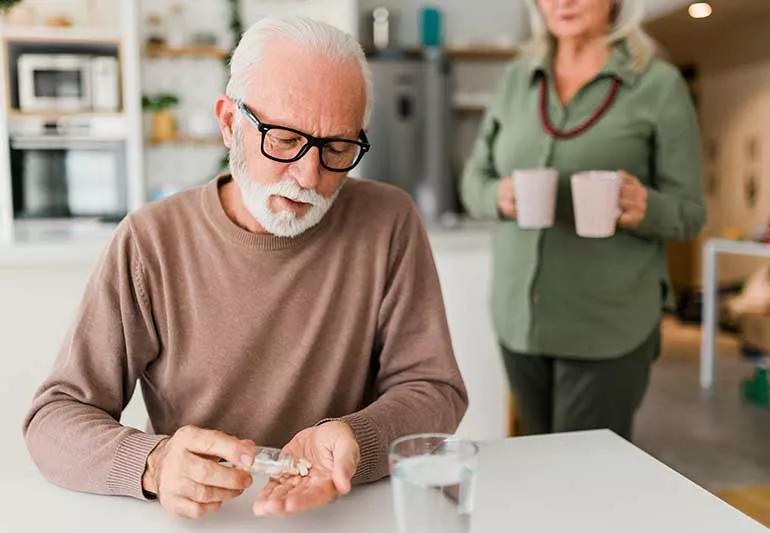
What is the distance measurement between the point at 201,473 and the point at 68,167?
4.86 metres

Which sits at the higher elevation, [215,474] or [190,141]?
[190,141]

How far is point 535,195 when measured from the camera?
1514 millimetres

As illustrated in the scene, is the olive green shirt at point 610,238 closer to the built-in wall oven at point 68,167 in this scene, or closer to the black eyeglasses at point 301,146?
the black eyeglasses at point 301,146

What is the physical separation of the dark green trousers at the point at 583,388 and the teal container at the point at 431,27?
14.1 ft

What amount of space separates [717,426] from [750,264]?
12.6 feet

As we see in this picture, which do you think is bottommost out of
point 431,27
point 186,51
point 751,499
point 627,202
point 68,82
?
point 751,499

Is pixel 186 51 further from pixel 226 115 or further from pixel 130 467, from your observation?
pixel 130 467

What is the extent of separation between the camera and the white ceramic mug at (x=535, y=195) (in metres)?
1.50

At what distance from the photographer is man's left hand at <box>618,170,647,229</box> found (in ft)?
4.96

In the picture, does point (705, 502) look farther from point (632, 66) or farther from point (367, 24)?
point (367, 24)

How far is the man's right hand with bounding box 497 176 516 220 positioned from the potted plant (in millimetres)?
4093

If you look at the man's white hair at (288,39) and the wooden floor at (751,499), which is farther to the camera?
the wooden floor at (751,499)

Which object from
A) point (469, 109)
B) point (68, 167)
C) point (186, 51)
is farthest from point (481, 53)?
point (68, 167)

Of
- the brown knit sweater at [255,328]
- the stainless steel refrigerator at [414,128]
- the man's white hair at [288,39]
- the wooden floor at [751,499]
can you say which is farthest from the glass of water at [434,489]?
the stainless steel refrigerator at [414,128]
